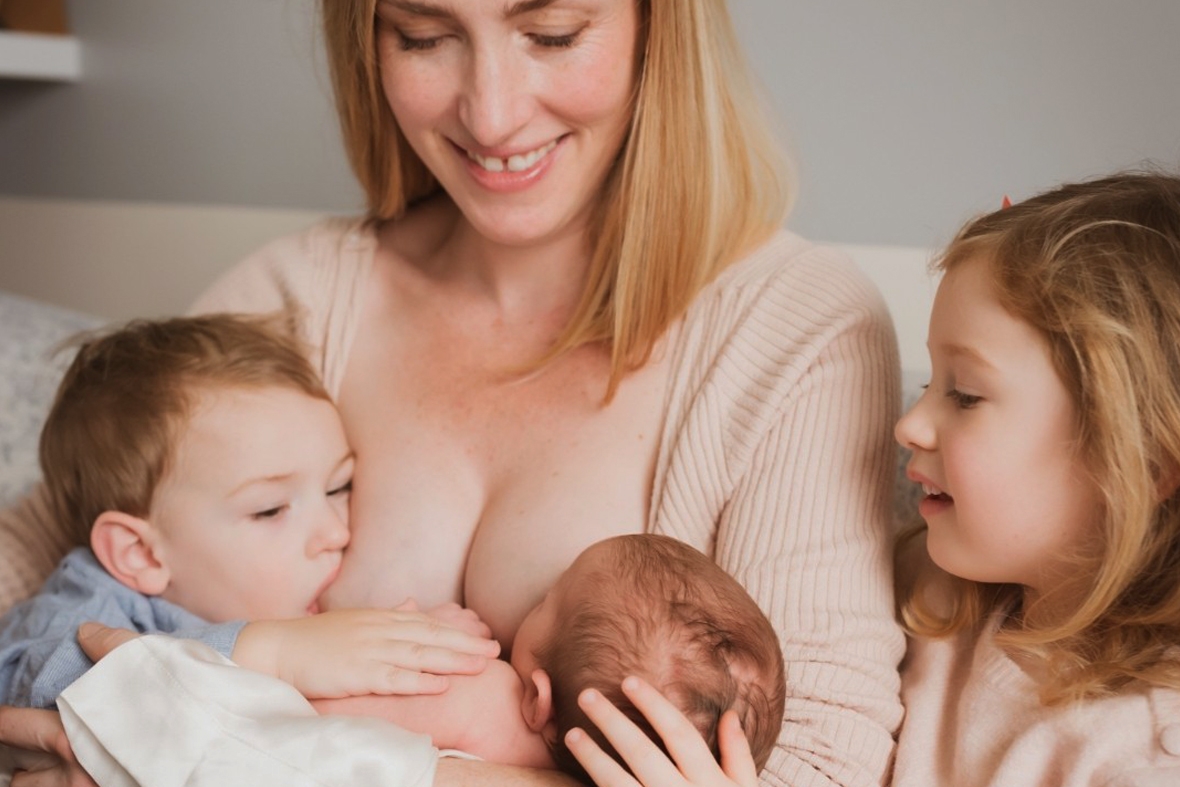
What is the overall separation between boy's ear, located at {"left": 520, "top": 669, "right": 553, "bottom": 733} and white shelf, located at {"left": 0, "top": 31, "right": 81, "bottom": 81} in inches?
88.5

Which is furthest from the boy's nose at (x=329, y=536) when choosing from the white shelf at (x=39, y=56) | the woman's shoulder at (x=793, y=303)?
the white shelf at (x=39, y=56)

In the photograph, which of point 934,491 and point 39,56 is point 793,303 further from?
point 39,56

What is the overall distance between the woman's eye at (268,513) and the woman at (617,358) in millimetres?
96

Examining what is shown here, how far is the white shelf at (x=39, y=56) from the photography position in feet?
9.31

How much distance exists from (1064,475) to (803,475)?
29cm

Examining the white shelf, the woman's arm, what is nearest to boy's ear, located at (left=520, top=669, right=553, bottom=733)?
the woman's arm

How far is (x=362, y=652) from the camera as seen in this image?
50.5 inches

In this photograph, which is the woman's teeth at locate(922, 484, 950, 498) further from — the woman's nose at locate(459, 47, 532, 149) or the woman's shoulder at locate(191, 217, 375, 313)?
the woman's shoulder at locate(191, 217, 375, 313)

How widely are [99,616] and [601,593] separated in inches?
25.0

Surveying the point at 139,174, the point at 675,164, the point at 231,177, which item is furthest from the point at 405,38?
the point at 139,174

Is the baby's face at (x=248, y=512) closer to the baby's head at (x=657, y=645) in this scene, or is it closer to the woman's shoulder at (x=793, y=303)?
the baby's head at (x=657, y=645)

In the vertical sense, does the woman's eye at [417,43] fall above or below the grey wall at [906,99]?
above

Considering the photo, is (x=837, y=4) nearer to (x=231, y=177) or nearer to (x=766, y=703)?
(x=766, y=703)

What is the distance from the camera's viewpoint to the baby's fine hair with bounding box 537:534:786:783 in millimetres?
1176
